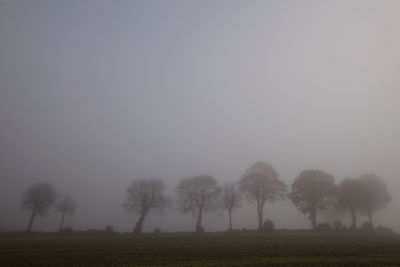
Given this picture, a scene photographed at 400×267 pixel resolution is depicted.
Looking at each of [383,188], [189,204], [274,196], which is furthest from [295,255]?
[383,188]

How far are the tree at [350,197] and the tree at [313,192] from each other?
6.19m

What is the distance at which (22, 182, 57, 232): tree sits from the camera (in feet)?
280

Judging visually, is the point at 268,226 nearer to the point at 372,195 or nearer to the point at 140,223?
the point at 140,223

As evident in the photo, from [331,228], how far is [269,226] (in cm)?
1613

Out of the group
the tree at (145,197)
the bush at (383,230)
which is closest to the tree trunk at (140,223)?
the tree at (145,197)

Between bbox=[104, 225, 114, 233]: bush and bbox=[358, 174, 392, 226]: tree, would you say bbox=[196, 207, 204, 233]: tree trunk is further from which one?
bbox=[358, 174, 392, 226]: tree

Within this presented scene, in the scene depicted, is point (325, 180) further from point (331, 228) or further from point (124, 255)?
point (124, 255)

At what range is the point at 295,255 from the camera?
24141 millimetres

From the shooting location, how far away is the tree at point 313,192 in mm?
75188

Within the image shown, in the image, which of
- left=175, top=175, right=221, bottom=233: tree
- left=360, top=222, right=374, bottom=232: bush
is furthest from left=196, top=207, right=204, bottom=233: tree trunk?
left=360, top=222, right=374, bottom=232: bush

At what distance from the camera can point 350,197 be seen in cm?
8062

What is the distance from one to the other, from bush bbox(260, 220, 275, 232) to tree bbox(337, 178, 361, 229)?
90.8ft

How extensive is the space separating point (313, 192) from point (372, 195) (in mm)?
19340

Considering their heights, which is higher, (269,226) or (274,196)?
(274,196)
